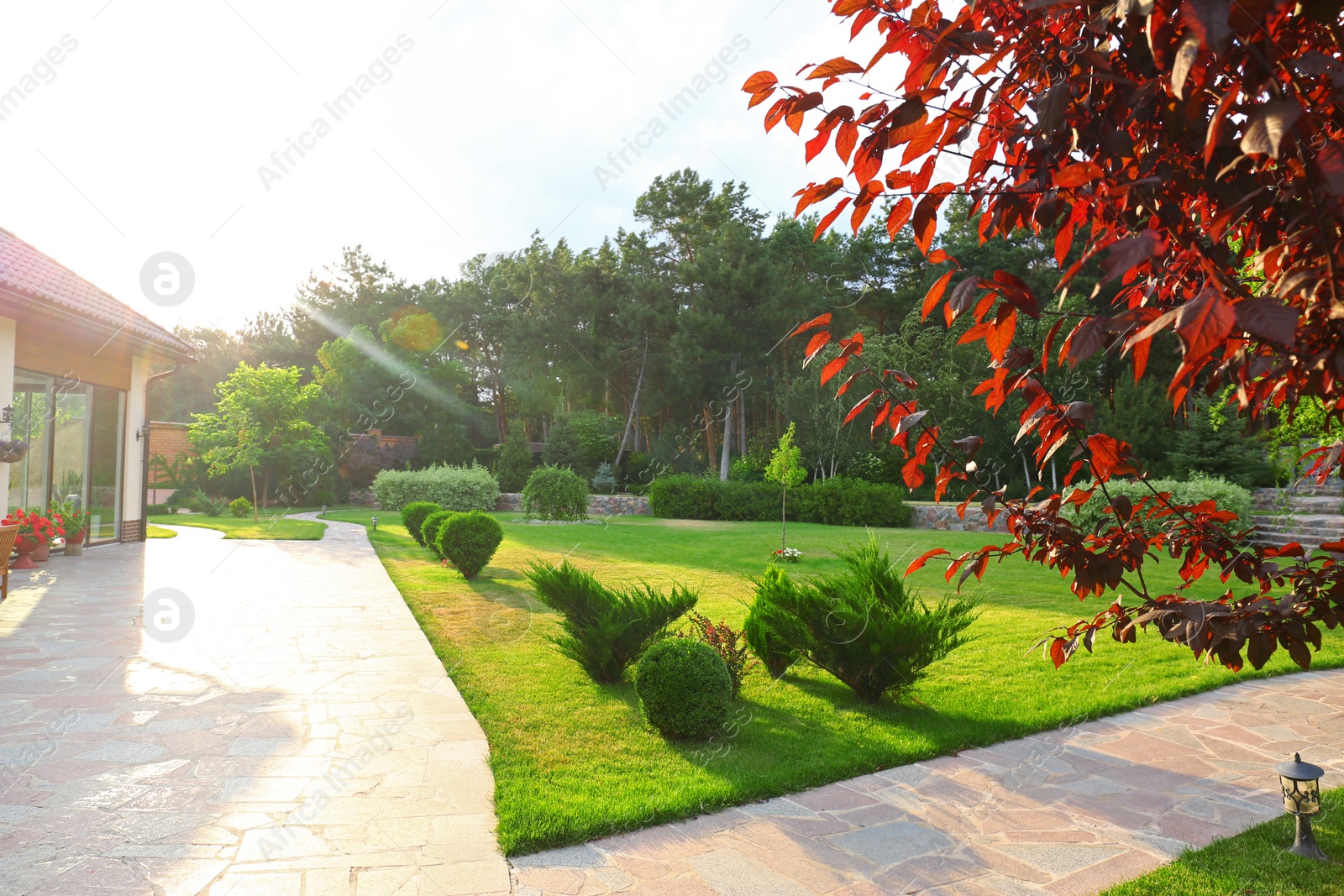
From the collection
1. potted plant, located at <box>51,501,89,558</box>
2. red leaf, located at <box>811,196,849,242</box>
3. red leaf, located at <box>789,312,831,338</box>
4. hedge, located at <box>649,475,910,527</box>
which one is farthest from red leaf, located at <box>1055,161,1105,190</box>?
hedge, located at <box>649,475,910,527</box>

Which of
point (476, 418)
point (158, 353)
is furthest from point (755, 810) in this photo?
point (476, 418)

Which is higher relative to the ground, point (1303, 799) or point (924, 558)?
point (924, 558)

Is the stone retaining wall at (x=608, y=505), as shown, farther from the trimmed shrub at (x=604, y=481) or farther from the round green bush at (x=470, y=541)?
the round green bush at (x=470, y=541)

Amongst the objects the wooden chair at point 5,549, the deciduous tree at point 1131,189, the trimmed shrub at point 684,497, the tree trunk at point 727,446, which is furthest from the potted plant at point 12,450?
the tree trunk at point 727,446

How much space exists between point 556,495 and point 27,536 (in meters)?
10.4

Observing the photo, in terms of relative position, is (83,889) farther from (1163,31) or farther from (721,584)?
(721,584)

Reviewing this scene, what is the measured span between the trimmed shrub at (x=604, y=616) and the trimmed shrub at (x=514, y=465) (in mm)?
21317

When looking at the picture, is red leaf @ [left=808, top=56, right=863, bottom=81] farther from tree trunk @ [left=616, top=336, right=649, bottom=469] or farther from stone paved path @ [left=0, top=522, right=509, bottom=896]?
tree trunk @ [left=616, top=336, right=649, bottom=469]

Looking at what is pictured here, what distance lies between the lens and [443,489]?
71.7 ft

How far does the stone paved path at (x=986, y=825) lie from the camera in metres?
2.66

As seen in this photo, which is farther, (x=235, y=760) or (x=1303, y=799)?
(x=235, y=760)

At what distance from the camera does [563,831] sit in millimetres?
2988

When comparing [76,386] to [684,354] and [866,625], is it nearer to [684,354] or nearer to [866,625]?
[866,625]

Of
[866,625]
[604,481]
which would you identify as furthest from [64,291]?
[604,481]
